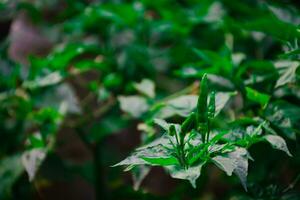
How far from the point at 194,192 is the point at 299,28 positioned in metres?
0.59

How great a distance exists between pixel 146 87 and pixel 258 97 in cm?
40

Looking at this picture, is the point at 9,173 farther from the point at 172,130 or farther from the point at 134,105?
the point at 172,130

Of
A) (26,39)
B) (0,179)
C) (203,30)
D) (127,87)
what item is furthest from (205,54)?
(26,39)

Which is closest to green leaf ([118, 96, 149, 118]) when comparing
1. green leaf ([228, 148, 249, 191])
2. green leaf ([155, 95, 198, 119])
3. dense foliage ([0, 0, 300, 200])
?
dense foliage ([0, 0, 300, 200])

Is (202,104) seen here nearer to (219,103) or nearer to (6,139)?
(219,103)

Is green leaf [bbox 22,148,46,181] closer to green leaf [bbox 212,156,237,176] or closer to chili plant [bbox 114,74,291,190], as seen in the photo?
chili plant [bbox 114,74,291,190]

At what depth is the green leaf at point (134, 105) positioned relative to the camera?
1.18 m

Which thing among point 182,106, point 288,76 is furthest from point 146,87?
point 288,76

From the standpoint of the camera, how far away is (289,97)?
1115 millimetres

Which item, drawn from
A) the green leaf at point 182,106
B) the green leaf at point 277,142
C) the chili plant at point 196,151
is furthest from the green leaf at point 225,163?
the green leaf at point 182,106

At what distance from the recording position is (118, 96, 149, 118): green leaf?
1.18 m

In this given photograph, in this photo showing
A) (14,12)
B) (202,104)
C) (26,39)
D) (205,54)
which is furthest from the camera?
(26,39)

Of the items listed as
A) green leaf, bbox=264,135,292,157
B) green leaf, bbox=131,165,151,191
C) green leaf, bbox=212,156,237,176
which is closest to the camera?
green leaf, bbox=212,156,237,176

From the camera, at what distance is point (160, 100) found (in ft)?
4.21
